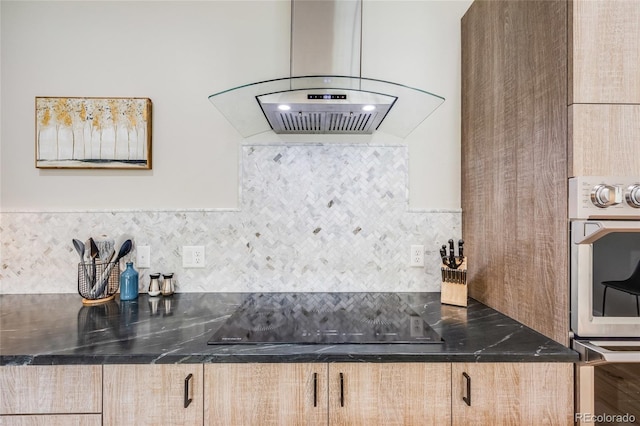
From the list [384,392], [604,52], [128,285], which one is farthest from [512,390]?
[128,285]

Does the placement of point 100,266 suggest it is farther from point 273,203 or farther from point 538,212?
point 538,212

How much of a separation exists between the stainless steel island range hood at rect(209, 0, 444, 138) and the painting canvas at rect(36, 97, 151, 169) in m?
0.52

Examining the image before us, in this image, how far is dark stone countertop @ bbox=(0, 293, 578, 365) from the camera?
1.06 meters

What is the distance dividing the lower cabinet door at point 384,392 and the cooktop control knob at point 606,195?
2.28 feet

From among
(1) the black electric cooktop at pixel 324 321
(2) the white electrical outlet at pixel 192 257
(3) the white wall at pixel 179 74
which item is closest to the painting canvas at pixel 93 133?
(3) the white wall at pixel 179 74

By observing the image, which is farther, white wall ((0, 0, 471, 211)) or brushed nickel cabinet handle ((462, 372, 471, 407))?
white wall ((0, 0, 471, 211))

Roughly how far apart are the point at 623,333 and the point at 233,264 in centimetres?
160

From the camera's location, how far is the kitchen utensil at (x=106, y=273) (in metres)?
1.64

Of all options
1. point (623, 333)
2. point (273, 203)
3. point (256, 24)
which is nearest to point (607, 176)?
point (623, 333)

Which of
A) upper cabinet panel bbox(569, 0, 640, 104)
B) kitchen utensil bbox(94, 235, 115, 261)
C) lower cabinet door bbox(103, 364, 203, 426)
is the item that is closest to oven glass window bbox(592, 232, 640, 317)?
upper cabinet panel bbox(569, 0, 640, 104)

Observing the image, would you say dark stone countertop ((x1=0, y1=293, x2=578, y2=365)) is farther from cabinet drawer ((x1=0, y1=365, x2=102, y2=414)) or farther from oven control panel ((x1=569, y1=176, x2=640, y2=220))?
oven control panel ((x1=569, y1=176, x2=640, y2=220))

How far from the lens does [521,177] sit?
51.6 inches

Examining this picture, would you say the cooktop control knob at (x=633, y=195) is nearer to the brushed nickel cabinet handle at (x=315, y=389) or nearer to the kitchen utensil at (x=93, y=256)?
the brushed nickel cabinet handle at (x=315, y=389)

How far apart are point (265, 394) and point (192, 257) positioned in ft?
3.12
